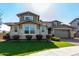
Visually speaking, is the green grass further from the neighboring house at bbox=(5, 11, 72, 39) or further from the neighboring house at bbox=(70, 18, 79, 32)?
the neighboring house at bbox=(5, 11, 72, 39)

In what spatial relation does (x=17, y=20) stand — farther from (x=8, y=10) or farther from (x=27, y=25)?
(x=8, y=10)

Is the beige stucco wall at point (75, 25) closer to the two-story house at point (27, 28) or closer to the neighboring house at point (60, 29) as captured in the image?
the neighboring house at point (60, 29)

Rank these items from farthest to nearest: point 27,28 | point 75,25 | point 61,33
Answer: point 75,25 < point 27,28 < point 61,33

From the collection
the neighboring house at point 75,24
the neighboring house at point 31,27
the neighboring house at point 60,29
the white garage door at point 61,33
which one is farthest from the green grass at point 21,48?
the neighboring house at point 31,27

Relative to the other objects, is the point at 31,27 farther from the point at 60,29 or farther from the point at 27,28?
the point at 60,29

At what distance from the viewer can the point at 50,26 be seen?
21.9 meters

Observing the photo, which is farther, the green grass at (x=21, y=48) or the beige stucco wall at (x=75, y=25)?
the beige stucco wall at (x=75, y=25)

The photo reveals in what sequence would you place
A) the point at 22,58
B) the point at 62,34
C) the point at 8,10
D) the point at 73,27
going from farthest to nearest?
the point at 73,27
the point at 62,34
the point at 8,10
the point at 22,58

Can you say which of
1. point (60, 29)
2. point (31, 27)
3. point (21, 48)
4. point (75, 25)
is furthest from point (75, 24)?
point (21, 48)

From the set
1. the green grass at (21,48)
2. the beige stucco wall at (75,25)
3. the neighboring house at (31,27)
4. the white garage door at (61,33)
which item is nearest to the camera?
the green grass at (21,48)

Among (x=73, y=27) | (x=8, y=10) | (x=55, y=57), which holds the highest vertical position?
(x=8, y=10)

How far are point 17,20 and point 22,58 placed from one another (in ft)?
43.8

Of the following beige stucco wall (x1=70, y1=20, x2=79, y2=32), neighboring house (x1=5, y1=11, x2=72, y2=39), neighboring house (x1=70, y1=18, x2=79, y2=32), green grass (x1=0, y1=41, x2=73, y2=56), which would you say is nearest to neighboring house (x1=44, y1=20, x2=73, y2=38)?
neighboring house (x1=5, y1=11, x2=72, y2=39)

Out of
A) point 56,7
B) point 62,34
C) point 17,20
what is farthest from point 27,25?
point 56,7
